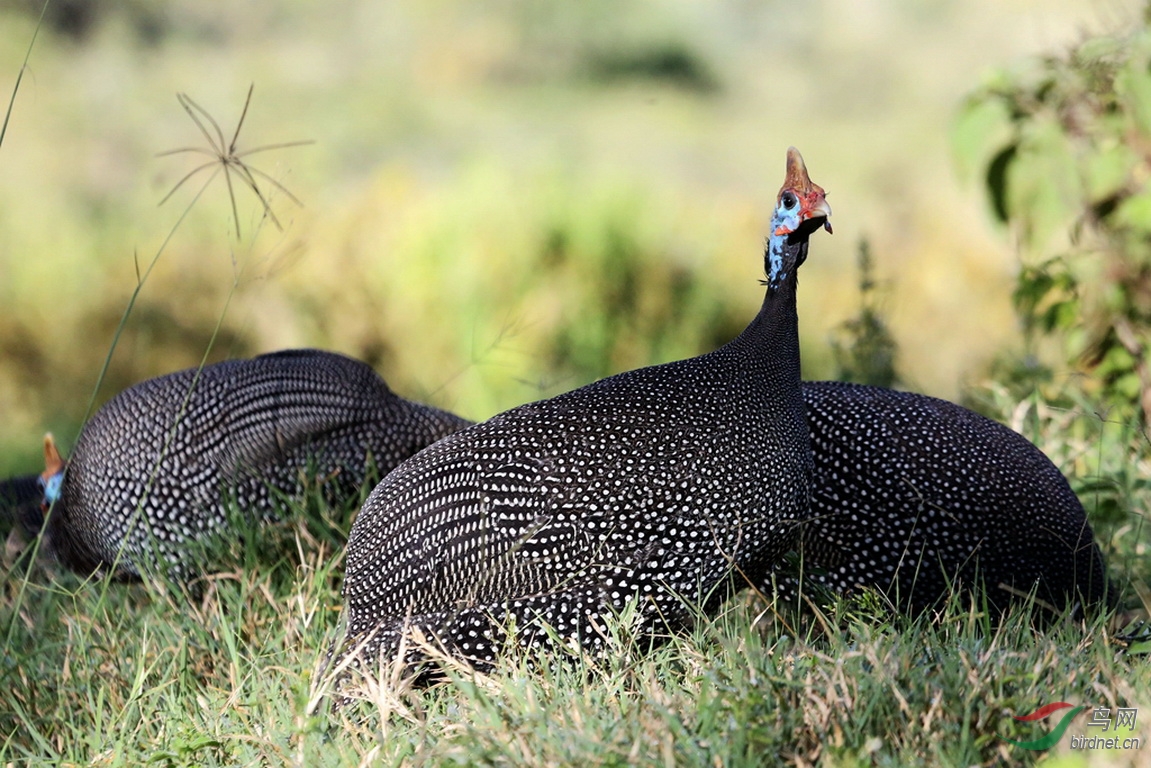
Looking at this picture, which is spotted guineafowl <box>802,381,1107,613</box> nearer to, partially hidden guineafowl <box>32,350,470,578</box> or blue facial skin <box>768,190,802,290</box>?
blue facial skin <box>768,190,802,290</box>

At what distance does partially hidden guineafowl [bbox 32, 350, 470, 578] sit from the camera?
3.65 m

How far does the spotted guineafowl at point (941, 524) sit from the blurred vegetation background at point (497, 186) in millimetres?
1077

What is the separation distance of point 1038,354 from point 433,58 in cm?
858

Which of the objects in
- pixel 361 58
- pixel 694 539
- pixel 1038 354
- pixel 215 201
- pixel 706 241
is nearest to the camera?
pixel 694 539

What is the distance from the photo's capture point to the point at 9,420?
7414mm

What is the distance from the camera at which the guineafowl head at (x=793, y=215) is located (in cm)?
262

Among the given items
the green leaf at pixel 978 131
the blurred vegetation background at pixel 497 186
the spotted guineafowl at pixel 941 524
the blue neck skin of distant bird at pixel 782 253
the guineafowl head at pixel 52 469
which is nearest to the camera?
the blue neck skin of distant bird at pixel 782 253

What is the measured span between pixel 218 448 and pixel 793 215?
1967 millimetres

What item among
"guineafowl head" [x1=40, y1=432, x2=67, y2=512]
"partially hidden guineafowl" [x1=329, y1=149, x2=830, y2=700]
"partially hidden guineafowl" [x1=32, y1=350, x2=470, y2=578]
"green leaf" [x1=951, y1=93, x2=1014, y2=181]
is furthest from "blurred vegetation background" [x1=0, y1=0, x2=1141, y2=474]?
"partially hidden guineafowl" [x1=329, y1=149, x2=830, y2=700]

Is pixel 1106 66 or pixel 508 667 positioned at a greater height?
pixel 1106 66

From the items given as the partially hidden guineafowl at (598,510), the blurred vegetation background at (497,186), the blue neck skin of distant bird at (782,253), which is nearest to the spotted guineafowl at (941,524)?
the partially hidden guineafowl at (598,510)

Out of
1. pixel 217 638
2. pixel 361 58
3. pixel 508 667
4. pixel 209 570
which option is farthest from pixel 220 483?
pixel 361 58

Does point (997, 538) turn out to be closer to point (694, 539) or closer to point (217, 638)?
point (694, 539)

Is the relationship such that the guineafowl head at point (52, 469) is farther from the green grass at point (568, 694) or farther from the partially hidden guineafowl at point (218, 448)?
the green grass at point (568, 694)
